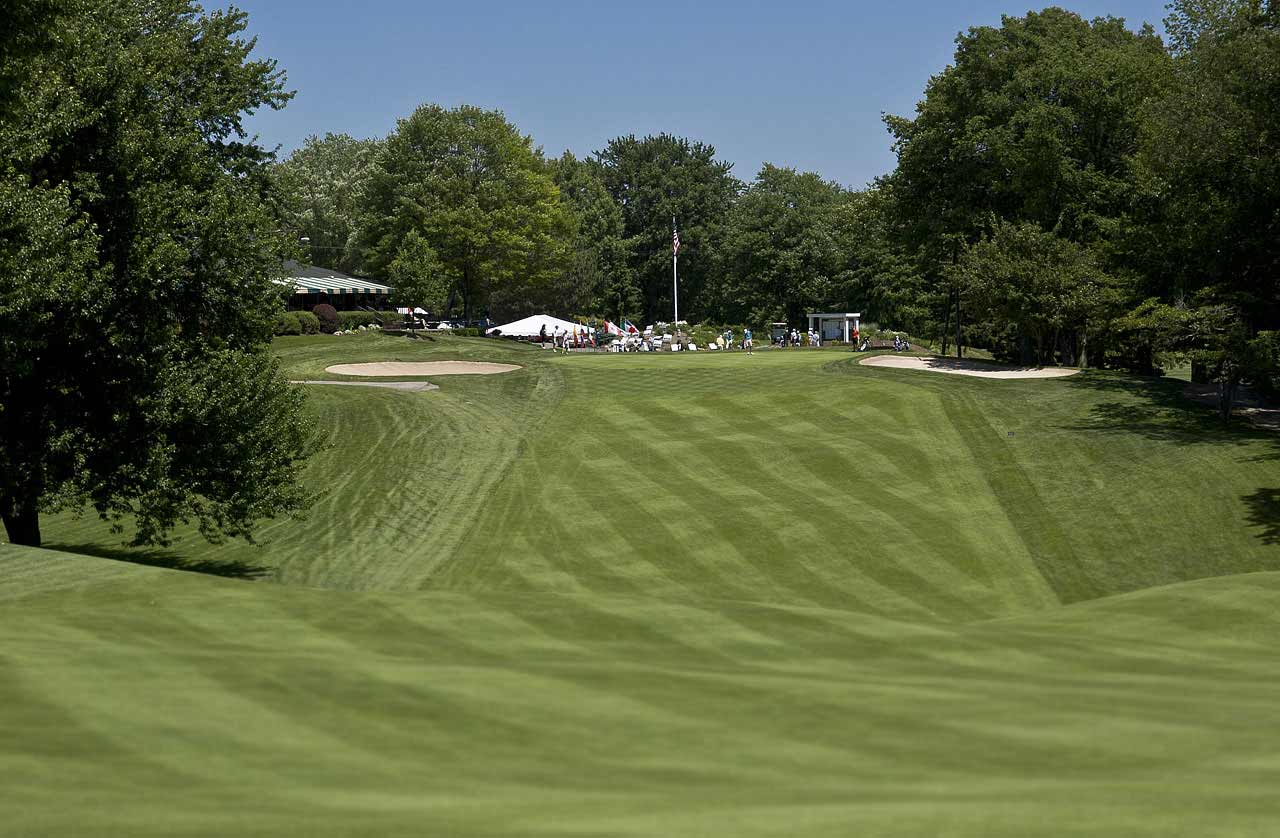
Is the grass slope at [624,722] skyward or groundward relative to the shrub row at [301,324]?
groundward

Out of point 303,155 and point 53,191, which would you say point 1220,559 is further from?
point 303,155

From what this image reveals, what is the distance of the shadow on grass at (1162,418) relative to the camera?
3322 centimetres

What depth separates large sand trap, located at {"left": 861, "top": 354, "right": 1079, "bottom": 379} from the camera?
151ft

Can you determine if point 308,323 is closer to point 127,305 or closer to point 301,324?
point 301,324

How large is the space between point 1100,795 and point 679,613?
727cm

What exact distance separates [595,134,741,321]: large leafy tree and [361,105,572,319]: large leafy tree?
34314mm

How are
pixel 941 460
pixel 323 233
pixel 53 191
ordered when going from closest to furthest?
1. pixel 53 191
2. pixel 941 460
3. pixel 323 233

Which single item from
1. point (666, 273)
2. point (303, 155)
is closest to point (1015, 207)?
point (666, 273)

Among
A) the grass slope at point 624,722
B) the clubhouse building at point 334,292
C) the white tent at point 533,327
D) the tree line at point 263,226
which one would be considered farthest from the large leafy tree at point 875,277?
the grass slope at point 624,722

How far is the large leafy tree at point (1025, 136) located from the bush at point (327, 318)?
38953mm

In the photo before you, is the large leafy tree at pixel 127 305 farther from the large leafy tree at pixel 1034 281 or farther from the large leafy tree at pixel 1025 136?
the large leafy tree at pixel 1025 136

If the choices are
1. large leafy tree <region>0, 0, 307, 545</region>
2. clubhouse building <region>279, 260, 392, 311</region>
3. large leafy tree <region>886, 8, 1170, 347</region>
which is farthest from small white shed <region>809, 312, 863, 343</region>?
large leafy tree <region>0, 0, 307, 545</region>

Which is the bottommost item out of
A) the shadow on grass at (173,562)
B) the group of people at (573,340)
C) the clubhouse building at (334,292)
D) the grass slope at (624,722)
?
the shadow on grass at (173,562)

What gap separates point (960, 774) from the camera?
23.9 feet
